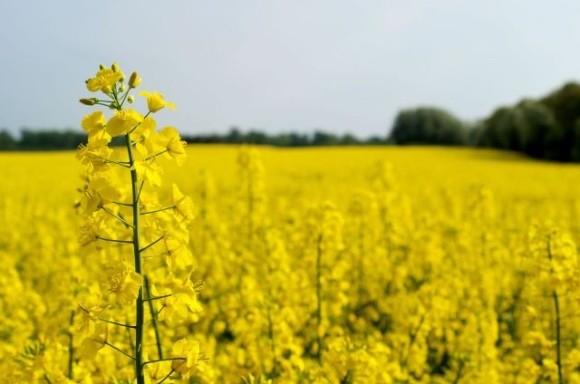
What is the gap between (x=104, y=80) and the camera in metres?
2.08

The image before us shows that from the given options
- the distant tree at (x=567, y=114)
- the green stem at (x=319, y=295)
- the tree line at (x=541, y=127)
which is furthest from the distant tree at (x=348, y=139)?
the green stem at (x=319, y=295)

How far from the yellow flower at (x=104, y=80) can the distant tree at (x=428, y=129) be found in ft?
198

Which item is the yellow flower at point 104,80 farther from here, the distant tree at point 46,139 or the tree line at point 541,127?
the distant tree at point 46,139

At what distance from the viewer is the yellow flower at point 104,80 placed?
2078 millimetres

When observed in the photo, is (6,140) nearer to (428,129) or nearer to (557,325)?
(428,129)

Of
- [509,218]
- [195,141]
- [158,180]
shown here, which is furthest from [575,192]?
[195,141]

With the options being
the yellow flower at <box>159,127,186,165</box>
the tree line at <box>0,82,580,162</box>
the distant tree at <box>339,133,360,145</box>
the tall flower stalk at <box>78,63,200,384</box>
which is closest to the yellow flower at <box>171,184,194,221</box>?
the tall flower stalk at <box>78,63,200,384</box>

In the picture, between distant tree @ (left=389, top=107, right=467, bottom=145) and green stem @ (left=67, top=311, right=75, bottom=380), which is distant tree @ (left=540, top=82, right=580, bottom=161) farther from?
green stem @ (left=67, top=311, right=75, bottom=380)

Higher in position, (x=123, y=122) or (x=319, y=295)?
(x=123, y=122)

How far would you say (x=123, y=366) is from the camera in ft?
13.1

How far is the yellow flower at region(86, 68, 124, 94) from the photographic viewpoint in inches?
81.8

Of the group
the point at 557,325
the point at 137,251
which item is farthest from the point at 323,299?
the point at 137,251

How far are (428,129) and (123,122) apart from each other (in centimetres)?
6064

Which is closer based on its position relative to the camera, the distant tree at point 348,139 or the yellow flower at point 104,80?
the yellow flower at point 104,80
